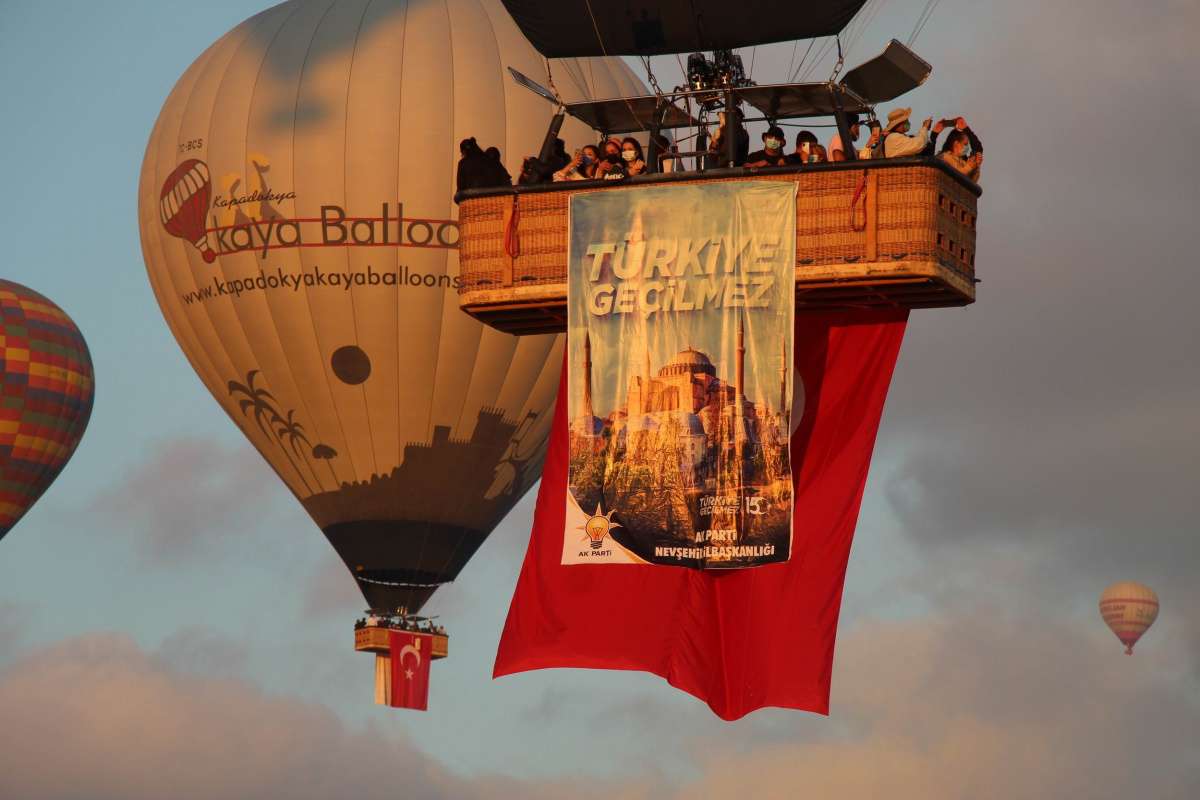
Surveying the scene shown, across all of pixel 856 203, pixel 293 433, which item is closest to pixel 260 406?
pixel 293 433

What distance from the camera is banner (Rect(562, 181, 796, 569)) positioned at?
29.6 metres

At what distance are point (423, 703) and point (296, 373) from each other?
5.30 metres

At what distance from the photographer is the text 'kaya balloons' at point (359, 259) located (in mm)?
43000

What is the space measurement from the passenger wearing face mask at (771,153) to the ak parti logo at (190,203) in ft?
48.4

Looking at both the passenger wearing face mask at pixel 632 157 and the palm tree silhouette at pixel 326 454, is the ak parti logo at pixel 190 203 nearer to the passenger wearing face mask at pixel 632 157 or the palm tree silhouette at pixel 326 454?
the palm tree silhouette at pixel 326 454

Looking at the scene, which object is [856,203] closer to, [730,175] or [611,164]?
[730,175]

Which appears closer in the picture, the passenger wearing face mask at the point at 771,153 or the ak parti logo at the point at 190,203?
the passenger wearing face mask at the point at 771,153

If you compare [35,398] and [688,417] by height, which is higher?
[688,417]

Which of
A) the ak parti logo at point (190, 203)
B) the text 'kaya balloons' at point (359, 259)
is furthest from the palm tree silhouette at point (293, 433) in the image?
the ak parti logo at point (190, 203)

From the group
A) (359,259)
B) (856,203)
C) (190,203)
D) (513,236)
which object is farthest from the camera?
(190,203)

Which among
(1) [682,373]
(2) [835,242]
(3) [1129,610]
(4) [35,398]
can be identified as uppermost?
(2) [835,242]

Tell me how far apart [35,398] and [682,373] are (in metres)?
22.3

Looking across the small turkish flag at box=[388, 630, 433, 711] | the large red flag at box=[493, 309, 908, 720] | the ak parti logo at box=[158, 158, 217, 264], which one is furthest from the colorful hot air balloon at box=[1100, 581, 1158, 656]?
the large red flag at box=[493, 309, 908, 720]

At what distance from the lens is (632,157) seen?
1214 inches
